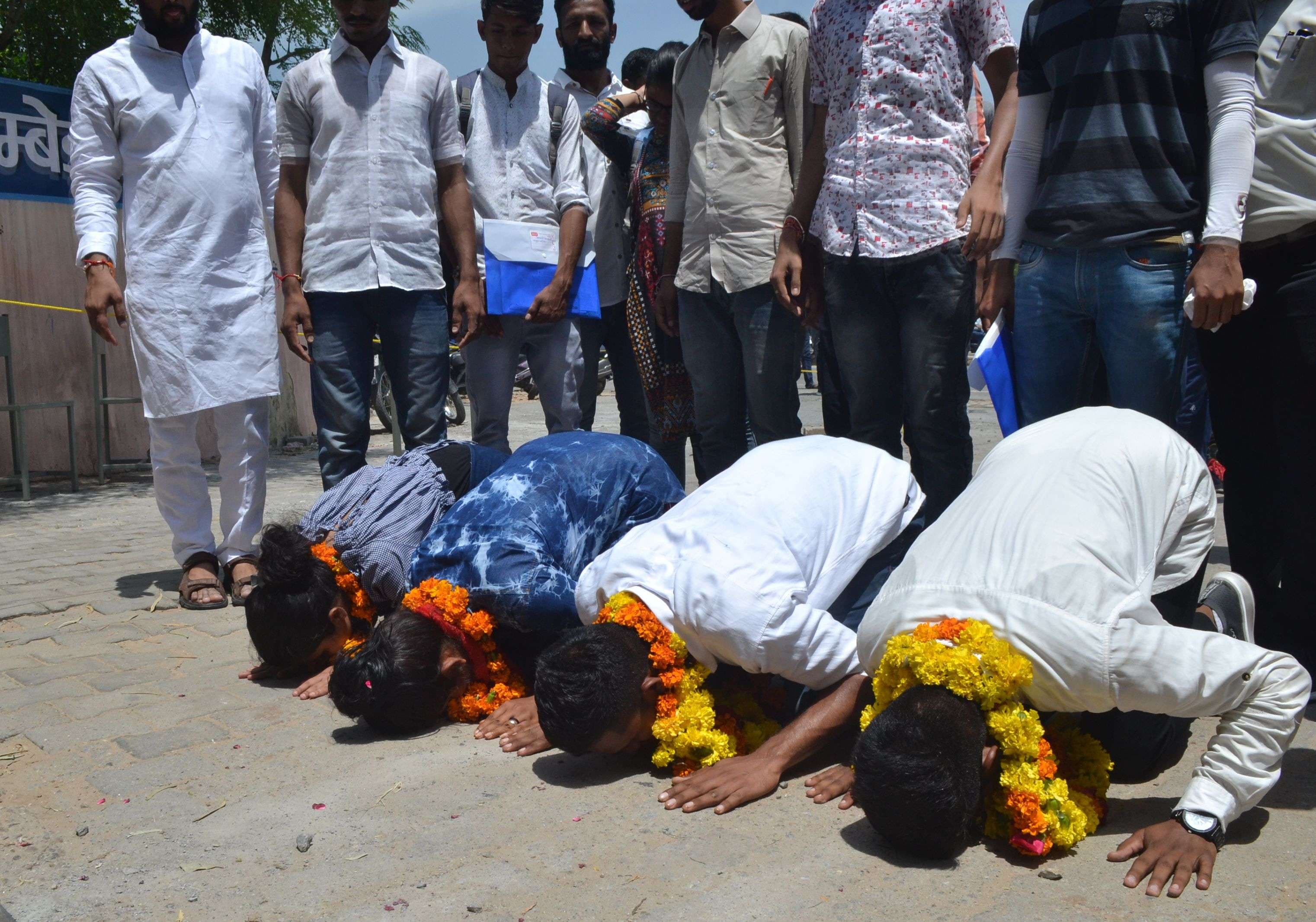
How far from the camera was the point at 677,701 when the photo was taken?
2730mm

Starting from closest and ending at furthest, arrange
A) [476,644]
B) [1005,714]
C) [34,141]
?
[1005,714] < [476,644] < [34,141]

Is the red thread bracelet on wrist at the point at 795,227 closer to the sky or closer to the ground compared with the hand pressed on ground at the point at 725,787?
closer to the sky

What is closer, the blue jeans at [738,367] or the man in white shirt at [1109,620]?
the man in white shirt at [1109,620]

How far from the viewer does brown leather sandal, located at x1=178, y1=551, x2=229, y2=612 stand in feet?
14.6

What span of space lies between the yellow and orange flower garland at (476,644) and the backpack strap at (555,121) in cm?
210

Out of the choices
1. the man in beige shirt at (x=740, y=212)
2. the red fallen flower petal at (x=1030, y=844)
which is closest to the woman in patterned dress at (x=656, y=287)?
the man in beige shirt at (x=740, y=212)

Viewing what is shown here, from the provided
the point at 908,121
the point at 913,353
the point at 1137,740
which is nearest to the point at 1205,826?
the point at 1137,740

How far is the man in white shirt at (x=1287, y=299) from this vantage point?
2.81 metres

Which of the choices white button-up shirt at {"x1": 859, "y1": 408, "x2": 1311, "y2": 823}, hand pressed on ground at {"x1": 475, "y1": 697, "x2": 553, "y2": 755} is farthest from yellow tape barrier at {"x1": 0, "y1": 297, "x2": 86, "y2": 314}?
white button-up shirt at {"x1": 859, "y1": 408, "x2": 1311, "y2": 823}

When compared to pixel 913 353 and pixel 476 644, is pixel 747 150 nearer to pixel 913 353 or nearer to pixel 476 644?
pixel 913 353

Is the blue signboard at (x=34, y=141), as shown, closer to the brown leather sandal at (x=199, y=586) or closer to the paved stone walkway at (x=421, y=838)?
the brown leather sandal at (x=199, y=586)

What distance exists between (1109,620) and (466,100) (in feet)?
11.0

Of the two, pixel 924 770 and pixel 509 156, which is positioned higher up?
pixel 509 156

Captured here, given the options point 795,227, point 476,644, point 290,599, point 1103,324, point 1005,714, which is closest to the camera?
point 1005,714
